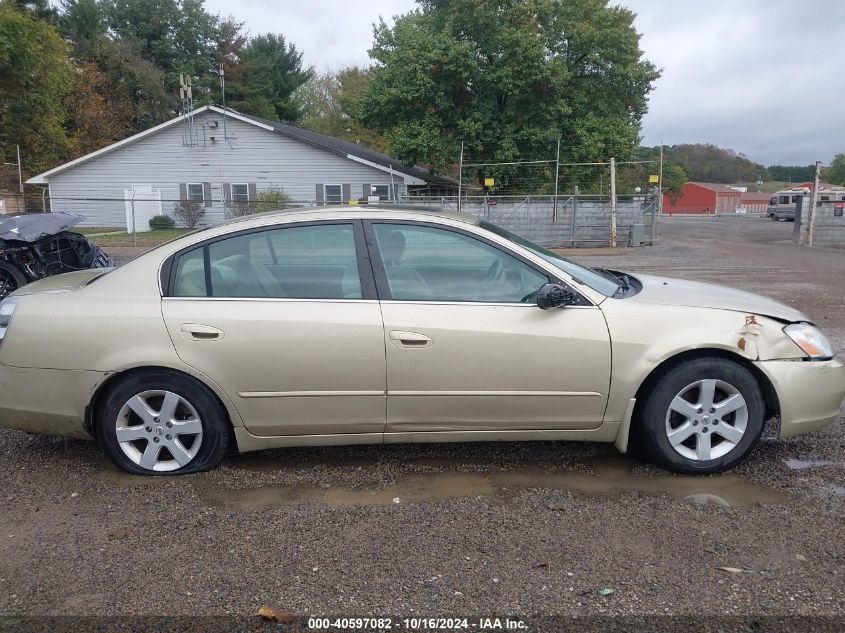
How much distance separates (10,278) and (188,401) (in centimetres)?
693

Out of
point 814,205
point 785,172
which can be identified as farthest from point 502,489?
point 785,172

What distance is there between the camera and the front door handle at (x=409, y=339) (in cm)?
360

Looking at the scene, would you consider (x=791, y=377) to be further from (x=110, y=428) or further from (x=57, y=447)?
(x=57, y=447)

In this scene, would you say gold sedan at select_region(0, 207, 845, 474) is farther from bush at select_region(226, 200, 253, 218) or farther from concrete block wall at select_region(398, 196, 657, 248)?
bush at select_region(226, 200, 253, 218)

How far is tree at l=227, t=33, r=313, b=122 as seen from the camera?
49.8 metres

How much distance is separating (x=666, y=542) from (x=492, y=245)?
175 cm

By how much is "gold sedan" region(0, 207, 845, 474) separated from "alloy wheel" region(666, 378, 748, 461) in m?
0.01

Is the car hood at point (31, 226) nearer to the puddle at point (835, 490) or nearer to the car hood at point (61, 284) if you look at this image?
the car hood at point (61, 284)

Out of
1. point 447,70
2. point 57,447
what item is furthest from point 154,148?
point 57,447

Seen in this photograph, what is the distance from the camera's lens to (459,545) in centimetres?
310

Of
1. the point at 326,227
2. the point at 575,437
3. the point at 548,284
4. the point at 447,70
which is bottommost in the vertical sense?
the point at 575,437

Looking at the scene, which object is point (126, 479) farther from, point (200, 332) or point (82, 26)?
point (82, 26)

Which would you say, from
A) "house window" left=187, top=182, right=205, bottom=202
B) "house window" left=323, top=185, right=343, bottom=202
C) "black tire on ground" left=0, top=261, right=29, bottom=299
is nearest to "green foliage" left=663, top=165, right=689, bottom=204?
"house window" left=323, top=185, right=343, bottom=202

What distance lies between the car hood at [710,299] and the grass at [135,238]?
1956 cm
